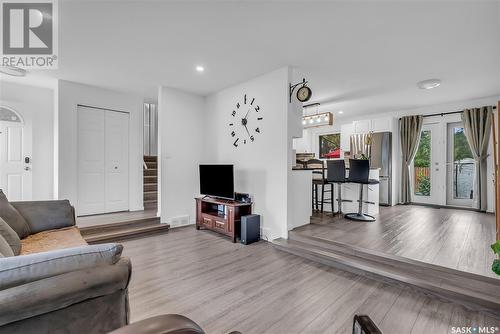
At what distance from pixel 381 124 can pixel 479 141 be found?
1.98 meters

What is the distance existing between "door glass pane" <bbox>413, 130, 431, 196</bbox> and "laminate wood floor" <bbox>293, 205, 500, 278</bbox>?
1.02 m

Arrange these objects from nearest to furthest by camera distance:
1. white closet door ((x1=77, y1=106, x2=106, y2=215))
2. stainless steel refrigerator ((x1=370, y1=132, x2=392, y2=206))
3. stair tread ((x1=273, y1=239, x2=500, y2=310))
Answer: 1. stair tread ((x1=273, y1=239, x2=500, y2=310))
2. white closet door ((x1=77, y1=106, x2=106, y2=215))
3. stainless steel refrigerator ((x1=370, y1=132, x2=392, y2=206))

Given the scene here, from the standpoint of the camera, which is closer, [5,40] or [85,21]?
[85,21]

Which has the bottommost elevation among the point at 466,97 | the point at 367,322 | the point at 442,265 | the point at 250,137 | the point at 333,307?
the point at 333,307

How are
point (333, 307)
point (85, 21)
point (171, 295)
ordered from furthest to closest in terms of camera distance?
1. point (85, 21)
2. point (171, 295)
3. point (333, 307)

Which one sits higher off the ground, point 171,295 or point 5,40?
point 5,40

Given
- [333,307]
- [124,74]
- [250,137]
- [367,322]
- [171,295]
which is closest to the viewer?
[367,322]

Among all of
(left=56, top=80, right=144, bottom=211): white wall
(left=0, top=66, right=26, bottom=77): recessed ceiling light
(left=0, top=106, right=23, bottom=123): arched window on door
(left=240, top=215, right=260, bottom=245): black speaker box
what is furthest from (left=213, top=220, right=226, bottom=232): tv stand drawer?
(left=0, top=106, right=23, bottom=123): arched window on door

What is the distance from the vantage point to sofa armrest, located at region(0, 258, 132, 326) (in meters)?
0.92

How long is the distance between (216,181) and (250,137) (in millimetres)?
1019

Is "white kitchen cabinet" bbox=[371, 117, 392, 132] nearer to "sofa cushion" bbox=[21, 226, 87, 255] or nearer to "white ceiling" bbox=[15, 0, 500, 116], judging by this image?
"white ceiling" bbox=[15, 0, 500, 116]

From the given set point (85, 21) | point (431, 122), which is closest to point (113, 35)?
point (85, 21)

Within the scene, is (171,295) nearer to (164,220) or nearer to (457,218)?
(164,220)

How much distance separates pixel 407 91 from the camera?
15.4 feet
